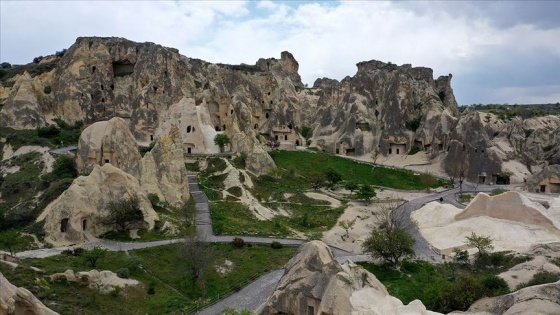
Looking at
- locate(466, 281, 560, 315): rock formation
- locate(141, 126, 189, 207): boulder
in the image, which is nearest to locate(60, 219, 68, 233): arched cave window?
locate(141, 126, 189, 207): boulder

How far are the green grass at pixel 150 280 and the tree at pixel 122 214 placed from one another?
4.23 meters

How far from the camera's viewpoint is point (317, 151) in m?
77.1

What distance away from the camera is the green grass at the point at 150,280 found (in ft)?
85.0

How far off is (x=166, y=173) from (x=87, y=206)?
10.4 meters

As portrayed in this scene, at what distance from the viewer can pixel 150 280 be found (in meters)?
31.4

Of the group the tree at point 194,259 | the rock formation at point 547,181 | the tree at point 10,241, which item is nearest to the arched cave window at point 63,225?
the tree at point 10,241

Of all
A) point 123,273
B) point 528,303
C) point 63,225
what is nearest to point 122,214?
point 63,225

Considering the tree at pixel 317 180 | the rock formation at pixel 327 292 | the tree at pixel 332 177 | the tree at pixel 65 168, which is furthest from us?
the tree at pixel 332 177

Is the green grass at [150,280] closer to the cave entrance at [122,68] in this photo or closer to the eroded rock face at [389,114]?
the eroded rock face at [389,114]

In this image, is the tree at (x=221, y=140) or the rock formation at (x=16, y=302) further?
the tree at (x=221, y=140)

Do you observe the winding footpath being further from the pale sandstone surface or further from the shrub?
the shrub

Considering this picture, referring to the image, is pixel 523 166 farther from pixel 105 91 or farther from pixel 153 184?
pixel 105 91

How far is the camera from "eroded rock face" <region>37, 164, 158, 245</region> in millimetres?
36062

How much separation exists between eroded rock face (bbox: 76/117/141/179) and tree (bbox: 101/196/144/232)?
7478 mm
